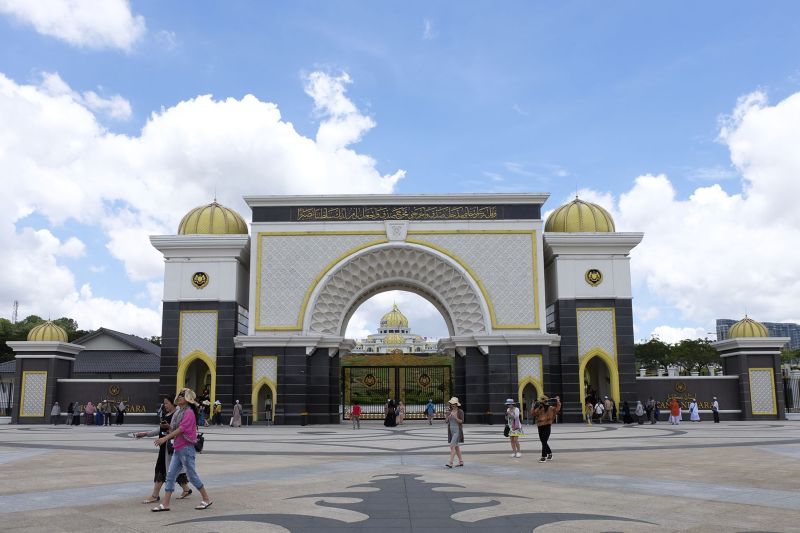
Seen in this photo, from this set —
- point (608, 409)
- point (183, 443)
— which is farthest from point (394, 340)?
point (183, 443)

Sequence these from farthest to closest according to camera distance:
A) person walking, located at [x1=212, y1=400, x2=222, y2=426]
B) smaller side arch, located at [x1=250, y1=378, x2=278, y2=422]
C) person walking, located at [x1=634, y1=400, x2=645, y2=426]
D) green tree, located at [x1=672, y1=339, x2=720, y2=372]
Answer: green tree, located at [x1=672, y1=339, x2=720, y2=372]
smaller side arch, located at [x1=250, y1=378, x2=278, y2=422]
person walking, located at [x1=212, y1=400, x2=222, y2=426]
person walking, located at [x1=634, y1=400, x2=645, y2=426]

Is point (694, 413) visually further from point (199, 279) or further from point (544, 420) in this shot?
point (199, 279)

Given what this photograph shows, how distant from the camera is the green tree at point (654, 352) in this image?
68.9 meters

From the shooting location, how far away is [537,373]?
32.1 metres

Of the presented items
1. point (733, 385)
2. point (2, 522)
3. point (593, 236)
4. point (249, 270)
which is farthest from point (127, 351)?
point (2, 522)

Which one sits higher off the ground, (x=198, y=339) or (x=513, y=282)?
(x=513, y=282)

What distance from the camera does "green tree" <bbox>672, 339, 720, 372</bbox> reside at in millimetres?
65875

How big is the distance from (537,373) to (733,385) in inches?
391

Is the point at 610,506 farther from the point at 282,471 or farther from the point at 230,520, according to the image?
the point at 282,471

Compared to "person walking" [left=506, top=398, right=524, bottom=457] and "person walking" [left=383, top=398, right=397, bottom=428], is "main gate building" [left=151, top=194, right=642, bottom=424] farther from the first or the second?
"person walking" [left=506, top=398, right=524, bottom=457]

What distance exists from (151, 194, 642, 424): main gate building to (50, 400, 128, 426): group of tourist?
3008 millimetres

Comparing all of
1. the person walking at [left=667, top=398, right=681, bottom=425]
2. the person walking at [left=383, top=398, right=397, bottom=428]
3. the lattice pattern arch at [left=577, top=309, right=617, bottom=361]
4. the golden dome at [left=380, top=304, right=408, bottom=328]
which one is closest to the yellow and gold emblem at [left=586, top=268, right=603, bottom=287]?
the lattice pattern arch at [left=577, top=309, right=617, bottom=361]

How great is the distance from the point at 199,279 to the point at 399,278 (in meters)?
9.57

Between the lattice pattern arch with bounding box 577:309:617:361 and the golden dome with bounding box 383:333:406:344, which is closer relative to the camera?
the lattice pattern arch with bounding box 577:309:617:361
